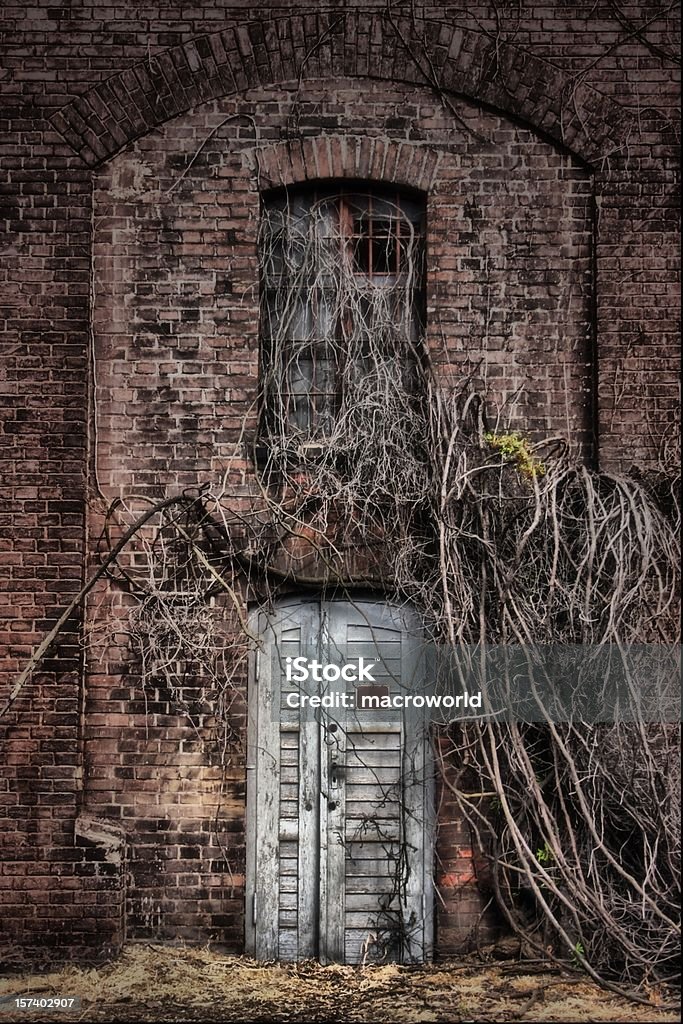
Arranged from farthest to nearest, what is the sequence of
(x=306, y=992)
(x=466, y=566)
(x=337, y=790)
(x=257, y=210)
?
(x=257, y=210)
(x=337, y=790)
(x=466, y=566)
(x=306, y=992)

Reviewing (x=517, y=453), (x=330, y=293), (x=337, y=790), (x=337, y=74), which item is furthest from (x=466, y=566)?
(x=337, y=74)

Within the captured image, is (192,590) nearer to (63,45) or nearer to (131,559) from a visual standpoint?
(131,559)

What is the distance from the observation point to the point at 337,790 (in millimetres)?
5992

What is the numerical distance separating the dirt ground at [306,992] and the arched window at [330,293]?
3.28 meters

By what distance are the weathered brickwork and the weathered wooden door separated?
435 mm

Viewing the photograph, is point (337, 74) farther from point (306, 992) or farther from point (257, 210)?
point (306, 992)

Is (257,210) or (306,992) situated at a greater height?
(257,210)

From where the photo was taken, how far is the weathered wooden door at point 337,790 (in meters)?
5.93

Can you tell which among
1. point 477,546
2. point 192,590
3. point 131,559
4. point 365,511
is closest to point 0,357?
point 131,559

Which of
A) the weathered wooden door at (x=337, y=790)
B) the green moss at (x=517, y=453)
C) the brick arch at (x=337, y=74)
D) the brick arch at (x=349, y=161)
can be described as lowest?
the weathered wooden door at (x=337, y=790)

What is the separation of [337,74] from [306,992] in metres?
5.61

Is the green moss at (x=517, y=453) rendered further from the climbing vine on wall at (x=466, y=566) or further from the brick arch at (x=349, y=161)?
the brick arch at (x=349, y=161)

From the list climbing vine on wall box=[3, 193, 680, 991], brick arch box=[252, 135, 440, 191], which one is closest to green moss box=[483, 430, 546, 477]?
climbing vine on wall box=[3, 193, 680, 991]

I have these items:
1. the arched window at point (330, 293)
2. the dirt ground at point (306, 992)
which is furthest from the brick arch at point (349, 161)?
the dirt ground at point (306, 992)
